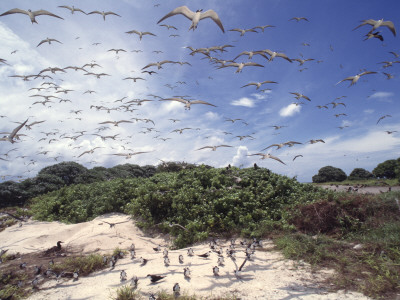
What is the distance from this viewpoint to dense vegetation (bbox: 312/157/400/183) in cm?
2247

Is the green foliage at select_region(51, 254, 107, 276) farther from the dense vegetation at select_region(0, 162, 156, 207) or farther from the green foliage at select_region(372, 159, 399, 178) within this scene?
the green foliage at select_region(372, 159, 399, 178)

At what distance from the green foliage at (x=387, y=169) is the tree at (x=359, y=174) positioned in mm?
1646

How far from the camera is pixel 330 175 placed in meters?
26.8

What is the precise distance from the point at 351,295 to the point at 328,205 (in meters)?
3.34

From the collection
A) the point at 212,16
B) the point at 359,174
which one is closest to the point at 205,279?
the point at 212,16

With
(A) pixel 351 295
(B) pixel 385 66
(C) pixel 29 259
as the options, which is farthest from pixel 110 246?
(B) pixel 385 66

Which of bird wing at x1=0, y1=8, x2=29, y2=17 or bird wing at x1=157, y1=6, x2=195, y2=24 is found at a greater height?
bird wing at x1=0, y1=8, x2=29, y2=17

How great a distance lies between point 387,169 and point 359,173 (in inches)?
131

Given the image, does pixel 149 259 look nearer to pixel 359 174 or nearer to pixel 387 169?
pixel 387 169

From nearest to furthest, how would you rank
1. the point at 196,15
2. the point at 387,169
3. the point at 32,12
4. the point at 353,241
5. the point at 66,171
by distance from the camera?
1. the point at 353,241
2. the point at 196,15
3. the point at 32,12
4. the point at 66,171
5. the point at 387,169

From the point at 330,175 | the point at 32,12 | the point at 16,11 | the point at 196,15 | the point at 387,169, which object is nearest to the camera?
the point at 196,15

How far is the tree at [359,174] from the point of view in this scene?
25328 millimetres

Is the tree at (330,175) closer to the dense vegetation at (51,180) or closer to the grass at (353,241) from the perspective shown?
the dense vegetation at (51,180)

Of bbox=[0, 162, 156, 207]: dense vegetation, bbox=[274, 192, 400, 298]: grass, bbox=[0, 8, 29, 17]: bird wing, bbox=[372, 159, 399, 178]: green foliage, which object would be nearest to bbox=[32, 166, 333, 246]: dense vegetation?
bbox=[274, 192, 400, 298]: grass
